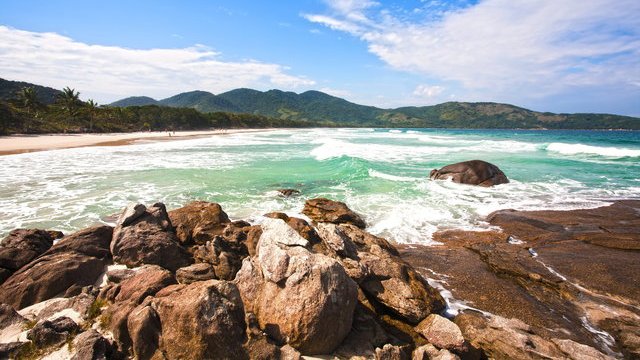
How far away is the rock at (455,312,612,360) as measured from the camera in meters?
5.13

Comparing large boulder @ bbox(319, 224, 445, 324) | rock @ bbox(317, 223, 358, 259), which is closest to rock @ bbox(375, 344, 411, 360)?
large boulder @ bbox(319, 224, 445, 324)

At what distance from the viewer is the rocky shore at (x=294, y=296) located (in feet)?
15.4

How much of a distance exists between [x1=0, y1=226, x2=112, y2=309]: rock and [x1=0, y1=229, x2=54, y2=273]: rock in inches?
21.0

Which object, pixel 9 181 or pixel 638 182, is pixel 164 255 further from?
pixel 638 182

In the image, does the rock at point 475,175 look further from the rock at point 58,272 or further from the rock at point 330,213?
the rock at point 58,272

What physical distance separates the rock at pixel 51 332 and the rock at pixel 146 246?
231cm

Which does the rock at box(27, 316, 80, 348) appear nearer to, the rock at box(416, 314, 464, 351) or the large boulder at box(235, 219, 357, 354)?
the large boulder at box(235, 219, 357, 354)

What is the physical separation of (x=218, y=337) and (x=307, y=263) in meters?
1.65

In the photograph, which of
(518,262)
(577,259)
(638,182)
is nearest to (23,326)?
(518,262)

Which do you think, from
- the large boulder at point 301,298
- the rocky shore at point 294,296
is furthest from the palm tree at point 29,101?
the large boulder at point 301,298

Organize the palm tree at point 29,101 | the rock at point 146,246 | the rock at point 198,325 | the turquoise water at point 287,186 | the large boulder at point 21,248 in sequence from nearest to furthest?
the rock at point 198,325
the large boulder at point 21,248
the rock at point 146,246
the turquoise water at point 287,186
the palm tree at point 29,101

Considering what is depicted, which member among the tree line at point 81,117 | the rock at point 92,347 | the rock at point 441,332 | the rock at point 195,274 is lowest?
the rock at point 441,332

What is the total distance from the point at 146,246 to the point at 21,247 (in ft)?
9.41

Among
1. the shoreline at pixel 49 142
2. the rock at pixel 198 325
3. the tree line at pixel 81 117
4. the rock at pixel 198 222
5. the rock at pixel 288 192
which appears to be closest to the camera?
the rock at pixel 198 325
